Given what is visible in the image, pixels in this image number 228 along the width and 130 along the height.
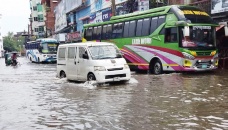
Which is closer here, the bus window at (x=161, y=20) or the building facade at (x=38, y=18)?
the bus window at (x=161, y=20)

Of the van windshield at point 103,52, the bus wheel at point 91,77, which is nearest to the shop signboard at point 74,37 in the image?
the van windshield at point 103,52


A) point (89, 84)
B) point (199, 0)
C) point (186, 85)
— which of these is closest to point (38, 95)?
point (89, 84)

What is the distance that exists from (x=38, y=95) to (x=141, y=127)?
20.1ft

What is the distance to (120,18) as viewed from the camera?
69.1 ft

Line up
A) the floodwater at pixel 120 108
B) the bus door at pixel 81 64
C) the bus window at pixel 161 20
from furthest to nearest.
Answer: the bus window at pixel 161 20 → the bus door at pixel 81 64 → the floodwater at pixel 120 108

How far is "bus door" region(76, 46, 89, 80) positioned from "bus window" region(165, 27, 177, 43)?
5.19 m

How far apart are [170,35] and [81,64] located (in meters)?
5.52

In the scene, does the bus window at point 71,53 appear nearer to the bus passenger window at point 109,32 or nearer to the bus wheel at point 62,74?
the bus wheel at point 62,74

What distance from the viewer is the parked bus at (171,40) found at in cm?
1593

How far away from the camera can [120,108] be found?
8.47m

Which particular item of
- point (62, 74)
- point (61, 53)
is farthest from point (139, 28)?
point (62, 74)

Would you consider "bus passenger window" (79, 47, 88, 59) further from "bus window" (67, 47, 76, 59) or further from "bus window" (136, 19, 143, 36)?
"bus window" (136, 19, 143, 36)

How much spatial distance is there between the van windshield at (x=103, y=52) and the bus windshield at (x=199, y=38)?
415cm

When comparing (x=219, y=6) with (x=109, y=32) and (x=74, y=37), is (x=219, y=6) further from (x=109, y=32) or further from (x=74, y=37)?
(x=74, y=37)
